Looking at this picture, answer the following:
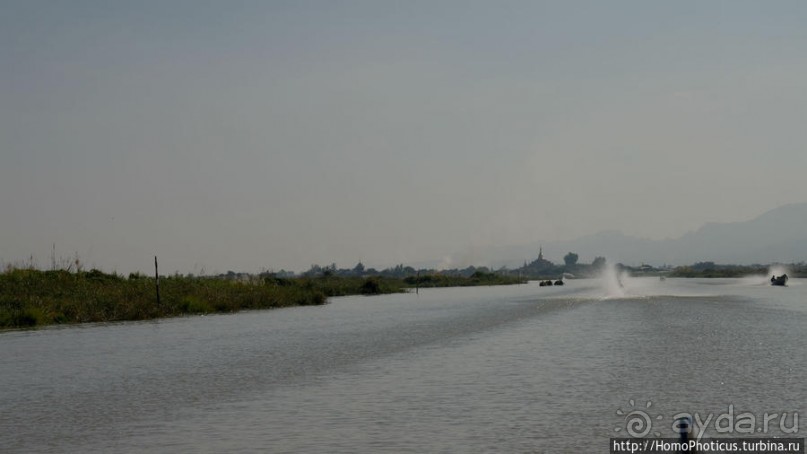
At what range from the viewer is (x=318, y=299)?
3666 inches

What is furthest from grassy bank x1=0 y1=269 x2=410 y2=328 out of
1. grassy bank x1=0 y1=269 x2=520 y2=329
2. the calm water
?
the calm water

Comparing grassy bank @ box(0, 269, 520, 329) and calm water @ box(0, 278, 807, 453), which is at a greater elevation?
grassy bank @ box(0, 269, 520, 329)

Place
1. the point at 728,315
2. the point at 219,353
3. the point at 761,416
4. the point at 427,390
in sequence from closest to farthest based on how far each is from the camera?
the point at 761,416 → the point at 427,390 → the point at 219,353 → the point at 728,315

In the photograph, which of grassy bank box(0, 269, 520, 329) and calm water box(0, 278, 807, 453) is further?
grassy bank box(0, 269, 520, 329)

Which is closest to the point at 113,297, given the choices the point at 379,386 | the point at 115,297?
the point at 115,297

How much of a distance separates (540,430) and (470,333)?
3019 centimetres

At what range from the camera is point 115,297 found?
63.1m

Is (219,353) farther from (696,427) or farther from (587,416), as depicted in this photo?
(696,427)

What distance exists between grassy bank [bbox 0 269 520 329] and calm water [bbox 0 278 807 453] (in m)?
6.17

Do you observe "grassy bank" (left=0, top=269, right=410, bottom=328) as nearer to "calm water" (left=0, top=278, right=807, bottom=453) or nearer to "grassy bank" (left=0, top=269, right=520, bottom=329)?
"grassy bank" (left=0, top=269, right=520, bottom=329)

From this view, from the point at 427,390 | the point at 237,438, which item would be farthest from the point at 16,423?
the point at 427,390

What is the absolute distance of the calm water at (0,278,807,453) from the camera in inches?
722

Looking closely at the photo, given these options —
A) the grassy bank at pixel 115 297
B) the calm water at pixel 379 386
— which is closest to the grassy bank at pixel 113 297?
the grassy bank at pixel 115 297

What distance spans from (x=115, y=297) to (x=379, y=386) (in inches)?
1648
